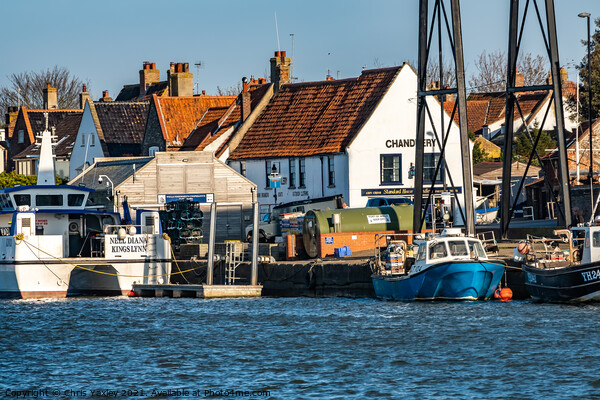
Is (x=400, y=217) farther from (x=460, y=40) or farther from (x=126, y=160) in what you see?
(x=126, y=160)

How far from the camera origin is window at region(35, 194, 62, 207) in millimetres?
46659

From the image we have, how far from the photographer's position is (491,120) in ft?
307

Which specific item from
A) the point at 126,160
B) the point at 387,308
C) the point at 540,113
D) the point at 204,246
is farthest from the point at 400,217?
the point at 540,113

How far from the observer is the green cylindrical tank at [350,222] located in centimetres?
4750

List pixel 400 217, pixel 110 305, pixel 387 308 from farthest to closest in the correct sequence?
pixel 400 217, pixel 110 305, pixel 387 308

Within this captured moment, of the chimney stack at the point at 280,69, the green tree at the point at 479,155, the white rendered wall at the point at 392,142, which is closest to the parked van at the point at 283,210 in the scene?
the white rendered wall at the point at 392,142

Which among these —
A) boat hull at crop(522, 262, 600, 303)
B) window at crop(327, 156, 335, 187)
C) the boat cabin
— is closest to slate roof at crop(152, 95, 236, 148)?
window at crop(327, 156, 335, 187)

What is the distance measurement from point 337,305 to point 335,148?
23919mm

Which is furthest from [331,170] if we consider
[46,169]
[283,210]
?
[46,169]

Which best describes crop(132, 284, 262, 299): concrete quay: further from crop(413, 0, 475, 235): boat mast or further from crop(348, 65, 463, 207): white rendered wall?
crop(348, 65, 463, 207): white rendered wall

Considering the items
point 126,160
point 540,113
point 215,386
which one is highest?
point 540,113

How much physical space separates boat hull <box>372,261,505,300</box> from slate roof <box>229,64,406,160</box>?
2411 cm

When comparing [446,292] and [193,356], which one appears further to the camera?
[446,292]

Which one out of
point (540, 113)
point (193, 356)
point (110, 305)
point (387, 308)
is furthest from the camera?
point (540, 113)
